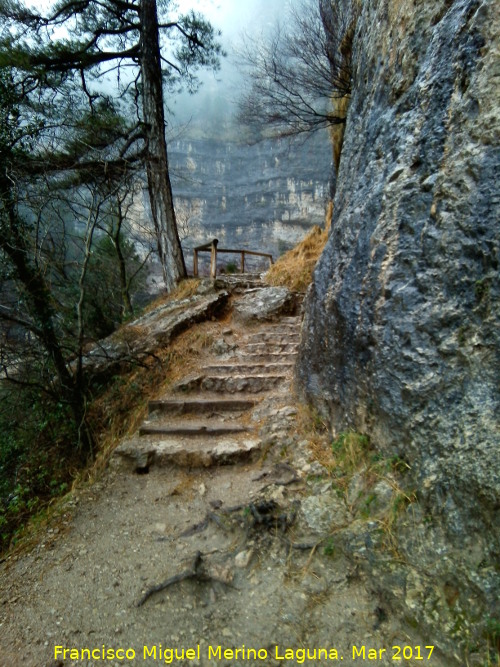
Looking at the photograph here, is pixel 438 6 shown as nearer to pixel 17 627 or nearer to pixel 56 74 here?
pixel 17 627

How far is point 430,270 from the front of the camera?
2084 millimetres

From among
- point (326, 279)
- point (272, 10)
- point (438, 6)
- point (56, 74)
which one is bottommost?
point (326, 279)

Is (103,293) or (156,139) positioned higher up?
(156,139)

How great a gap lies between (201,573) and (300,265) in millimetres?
6151

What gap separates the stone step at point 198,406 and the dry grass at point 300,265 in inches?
128

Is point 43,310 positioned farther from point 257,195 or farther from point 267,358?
point 257,195

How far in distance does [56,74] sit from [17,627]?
7.78 metres

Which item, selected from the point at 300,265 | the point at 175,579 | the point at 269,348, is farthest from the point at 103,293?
the point at 175,579

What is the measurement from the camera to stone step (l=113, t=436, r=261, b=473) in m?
3.25

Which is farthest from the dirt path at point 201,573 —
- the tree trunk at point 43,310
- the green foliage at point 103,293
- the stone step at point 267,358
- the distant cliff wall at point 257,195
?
the distant cliff wall at point 257,195

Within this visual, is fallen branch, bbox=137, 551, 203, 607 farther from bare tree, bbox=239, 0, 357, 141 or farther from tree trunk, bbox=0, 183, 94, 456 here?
bare tree, bbox=239, 0, 357, 141

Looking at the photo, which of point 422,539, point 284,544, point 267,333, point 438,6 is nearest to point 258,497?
point 284,544

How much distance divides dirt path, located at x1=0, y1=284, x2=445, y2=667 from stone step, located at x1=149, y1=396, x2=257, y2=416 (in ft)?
1.73

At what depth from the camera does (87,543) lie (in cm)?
252
